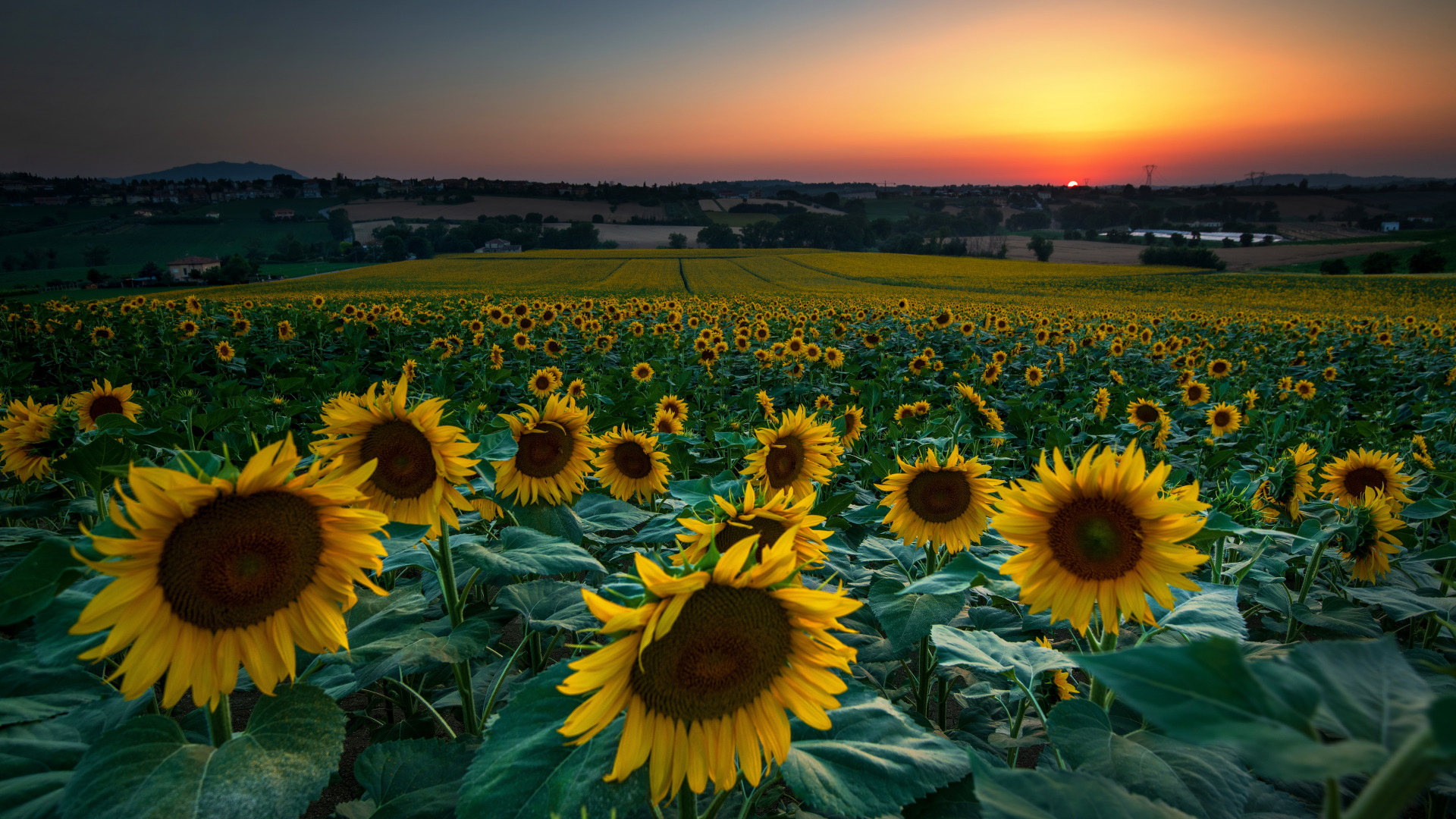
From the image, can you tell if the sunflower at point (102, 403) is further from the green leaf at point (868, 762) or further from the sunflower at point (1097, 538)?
the sunflower at point (1097, 538)

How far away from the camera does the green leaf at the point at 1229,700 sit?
0.68 m

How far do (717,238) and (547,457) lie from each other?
303 ft

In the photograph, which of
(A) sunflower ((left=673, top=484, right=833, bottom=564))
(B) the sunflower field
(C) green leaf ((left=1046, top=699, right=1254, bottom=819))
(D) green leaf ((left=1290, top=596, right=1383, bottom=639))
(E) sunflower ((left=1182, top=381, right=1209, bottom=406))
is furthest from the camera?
(E) sunflower ((left=1182, top=381, right=1209, bottom=406))

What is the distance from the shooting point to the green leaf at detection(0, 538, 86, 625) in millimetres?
1147

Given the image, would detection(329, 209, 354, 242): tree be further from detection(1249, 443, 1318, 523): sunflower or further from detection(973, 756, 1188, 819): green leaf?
detection(973, 756, 1188, 819): green leaf

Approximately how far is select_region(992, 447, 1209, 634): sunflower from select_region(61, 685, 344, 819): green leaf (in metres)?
1.77

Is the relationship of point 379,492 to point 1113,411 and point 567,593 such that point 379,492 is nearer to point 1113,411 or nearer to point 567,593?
point 567,593

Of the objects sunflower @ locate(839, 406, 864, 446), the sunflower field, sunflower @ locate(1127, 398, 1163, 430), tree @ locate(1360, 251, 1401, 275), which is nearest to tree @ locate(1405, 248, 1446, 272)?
tree @ locate(1360, 251, 1401, 275)

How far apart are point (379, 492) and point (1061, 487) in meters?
2.09

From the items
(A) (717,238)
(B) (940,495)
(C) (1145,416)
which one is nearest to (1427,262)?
(A) (717,238)

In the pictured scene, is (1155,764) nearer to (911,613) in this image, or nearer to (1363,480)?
(911,613)

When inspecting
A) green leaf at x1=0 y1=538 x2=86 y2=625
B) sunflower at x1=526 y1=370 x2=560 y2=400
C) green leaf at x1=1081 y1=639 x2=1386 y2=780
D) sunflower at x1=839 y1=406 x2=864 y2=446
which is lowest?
sunflower at x1=526 y1=370 x2=560 y2=400

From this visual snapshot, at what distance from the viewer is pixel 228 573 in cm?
133

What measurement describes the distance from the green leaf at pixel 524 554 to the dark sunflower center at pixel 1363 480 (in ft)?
16.0
